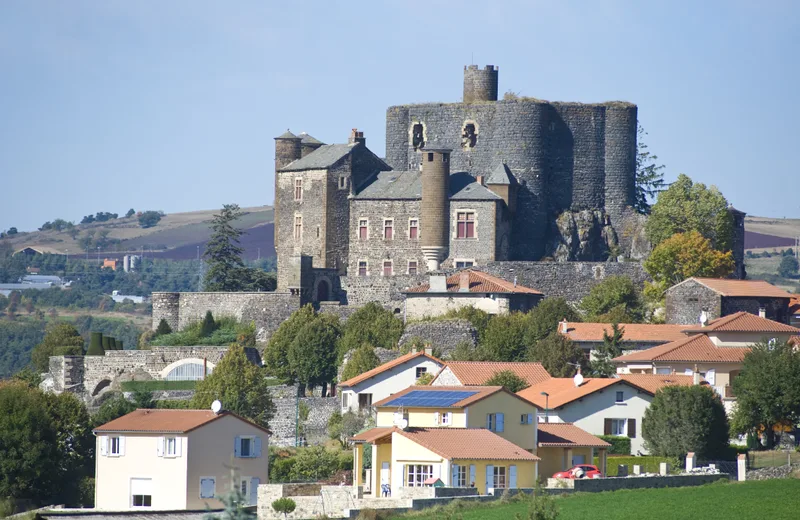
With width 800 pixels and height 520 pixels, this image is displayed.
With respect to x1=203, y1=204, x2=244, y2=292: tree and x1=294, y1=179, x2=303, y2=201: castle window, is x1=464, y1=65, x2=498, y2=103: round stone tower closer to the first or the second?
x1=294, y1=179, x2=303, y2=201: castle window

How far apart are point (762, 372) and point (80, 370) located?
1232 inches

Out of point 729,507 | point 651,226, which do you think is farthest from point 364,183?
point 729,507

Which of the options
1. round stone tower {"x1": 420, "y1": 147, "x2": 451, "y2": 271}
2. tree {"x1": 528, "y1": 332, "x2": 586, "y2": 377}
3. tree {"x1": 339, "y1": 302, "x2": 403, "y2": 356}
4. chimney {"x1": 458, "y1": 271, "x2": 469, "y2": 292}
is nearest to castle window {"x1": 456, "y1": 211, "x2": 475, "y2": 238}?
round stone tower {"x1": 420, "y1": 147, "x2": 451, "y2": 271}

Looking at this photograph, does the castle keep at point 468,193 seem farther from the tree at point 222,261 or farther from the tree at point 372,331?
the tree at point 222,261

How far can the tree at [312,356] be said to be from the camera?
71.9 m

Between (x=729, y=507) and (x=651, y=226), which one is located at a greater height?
(x=651, y=226)

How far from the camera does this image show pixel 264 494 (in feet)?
158

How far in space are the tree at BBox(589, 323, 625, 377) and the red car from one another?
45.5 feet

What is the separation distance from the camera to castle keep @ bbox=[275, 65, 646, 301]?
76562mm

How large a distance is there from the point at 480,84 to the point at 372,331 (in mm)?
15304

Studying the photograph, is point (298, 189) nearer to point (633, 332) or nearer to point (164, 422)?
point (633, 332)

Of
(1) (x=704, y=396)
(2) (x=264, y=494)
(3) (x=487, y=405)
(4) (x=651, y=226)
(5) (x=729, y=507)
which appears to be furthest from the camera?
(4) (x=651, y=226)

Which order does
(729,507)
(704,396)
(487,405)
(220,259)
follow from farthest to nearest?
(220,259)
(704,396)
(487,405)
(729,507)

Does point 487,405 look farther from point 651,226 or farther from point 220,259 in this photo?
point 220,259
